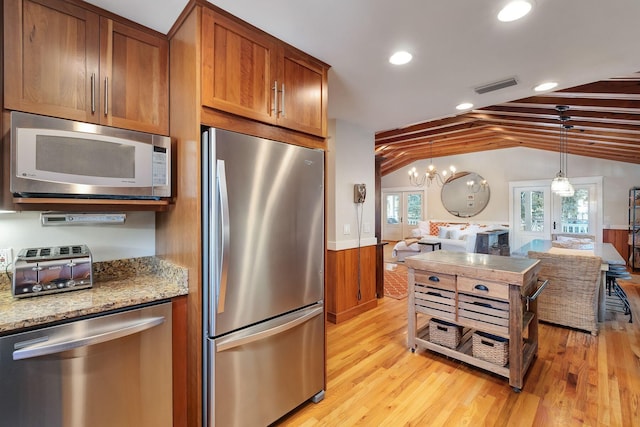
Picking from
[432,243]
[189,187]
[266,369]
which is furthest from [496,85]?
[432,243]

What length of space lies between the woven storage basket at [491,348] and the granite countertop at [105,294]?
2.27 m

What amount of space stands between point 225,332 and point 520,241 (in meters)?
9.35

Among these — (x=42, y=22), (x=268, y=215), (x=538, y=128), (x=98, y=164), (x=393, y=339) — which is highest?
(x=538, y=128)

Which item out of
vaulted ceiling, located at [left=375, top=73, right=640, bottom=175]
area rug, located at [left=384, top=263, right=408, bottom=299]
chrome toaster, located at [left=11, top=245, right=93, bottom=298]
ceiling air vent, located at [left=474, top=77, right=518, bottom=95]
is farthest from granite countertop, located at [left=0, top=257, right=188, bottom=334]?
vaulted ceiling, located at [left=375, top=73, right=640, bottom=175]

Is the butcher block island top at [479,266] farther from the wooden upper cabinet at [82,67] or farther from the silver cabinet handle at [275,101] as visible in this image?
the wooden upper cabinet at [82,67]

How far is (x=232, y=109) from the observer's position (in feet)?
5.32

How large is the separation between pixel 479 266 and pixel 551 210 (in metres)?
7.56

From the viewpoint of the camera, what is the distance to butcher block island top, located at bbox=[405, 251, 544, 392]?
2.18m

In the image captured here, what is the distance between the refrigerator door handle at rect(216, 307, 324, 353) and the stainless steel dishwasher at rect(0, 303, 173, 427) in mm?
304

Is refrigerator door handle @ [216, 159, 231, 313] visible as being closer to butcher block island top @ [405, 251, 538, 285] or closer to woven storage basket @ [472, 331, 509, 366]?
butcher block island top @ [405, 251, 538, 285]

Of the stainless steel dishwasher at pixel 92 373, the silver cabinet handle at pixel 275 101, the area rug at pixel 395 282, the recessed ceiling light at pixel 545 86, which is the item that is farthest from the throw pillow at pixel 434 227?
the stainless steel dishwasher at pixel 92 373

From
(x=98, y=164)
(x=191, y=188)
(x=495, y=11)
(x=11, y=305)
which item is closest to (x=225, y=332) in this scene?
(x=191, y=188)

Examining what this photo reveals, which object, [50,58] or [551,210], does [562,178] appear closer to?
[551,210]

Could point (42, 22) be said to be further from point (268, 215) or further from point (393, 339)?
point (393, 339)
